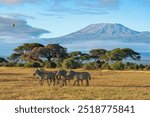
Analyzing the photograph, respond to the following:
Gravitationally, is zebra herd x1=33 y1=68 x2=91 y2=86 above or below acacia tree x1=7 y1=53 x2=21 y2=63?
above

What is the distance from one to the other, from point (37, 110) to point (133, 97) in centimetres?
697

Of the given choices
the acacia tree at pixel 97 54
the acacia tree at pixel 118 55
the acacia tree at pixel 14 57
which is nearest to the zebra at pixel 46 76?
the acacia tree at pixel 118 55

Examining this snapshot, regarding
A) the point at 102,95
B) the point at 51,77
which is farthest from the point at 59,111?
the point at 51,77

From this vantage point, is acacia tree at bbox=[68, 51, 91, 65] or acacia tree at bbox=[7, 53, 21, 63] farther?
acacia tree at bbox=[7, 53, 21, 63]

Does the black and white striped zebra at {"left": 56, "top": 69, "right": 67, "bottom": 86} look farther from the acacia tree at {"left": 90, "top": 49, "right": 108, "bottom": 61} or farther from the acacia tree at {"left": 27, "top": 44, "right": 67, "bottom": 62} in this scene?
the acacia tree at {"left": 90, "top": 49, "right": 108, "bottom": 61}

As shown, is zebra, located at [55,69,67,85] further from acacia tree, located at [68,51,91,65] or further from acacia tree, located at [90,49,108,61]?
acacia tree, located at [90,49,108,61]

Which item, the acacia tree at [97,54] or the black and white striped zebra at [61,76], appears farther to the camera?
the acacia tree at [97,54]

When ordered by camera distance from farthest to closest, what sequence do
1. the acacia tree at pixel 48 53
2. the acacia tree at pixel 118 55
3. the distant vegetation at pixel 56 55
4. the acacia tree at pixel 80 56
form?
the acacia tree at pixel 80 56 → the acacia tree at pixel 118 55 → the acacia tree at pixel 48 53 → the distant vegetation at pixel 56 55

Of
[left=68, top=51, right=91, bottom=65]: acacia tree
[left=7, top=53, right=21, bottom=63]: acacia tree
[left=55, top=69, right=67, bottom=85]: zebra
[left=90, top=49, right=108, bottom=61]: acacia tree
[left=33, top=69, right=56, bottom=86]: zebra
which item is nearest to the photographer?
[left=33, top=69, right=56, bottom=86]: zebra

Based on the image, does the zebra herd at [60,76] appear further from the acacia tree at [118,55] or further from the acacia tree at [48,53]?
the acacia tree at [118,55]

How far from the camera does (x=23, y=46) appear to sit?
302 feet

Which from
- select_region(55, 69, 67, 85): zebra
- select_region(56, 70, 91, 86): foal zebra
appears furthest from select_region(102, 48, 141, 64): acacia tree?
select_region(55, 69, 67, 85): zebra

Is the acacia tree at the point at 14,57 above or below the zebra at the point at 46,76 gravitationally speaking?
below

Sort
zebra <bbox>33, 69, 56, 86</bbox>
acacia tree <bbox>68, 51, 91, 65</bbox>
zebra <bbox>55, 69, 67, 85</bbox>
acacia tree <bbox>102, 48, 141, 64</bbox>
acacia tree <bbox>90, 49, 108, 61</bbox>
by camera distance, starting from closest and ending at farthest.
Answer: zebra <bbox>33, 69, 56, 86</bbox>, zebra <bbox>55, 69, 67, 85</bbox>, acacia tree <bbox>102, 48, 141, 64</bbox>, acacia tree <bbox>68, 51, 91, 65</bbox>, acacia tree <bbox>90, 49, 108, 61</bbox>
